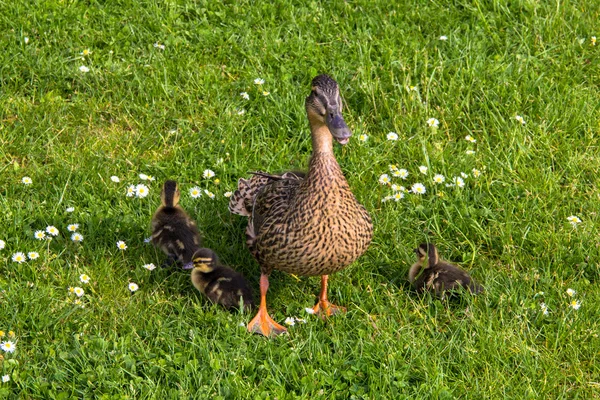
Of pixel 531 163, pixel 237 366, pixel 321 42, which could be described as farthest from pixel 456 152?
pixel 237 366

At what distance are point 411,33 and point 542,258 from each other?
→ 2553mm

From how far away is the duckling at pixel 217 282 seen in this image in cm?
528

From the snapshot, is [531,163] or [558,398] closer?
[558,398]

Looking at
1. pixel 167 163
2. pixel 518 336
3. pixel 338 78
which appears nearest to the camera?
pixel 518 336

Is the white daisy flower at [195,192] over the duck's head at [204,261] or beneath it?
beneath

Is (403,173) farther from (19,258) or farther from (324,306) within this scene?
(19,258)

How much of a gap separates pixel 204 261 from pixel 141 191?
1051mm

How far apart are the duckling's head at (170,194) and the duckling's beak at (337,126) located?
1.33 metres

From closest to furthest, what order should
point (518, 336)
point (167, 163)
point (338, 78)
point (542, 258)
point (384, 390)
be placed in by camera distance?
point (384, 390) → point (518, 336) → point (542, 258) → point (167, 163) → point (338, 78)

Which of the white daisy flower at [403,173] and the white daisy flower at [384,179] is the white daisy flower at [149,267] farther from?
the white daisy flower at [403,173]

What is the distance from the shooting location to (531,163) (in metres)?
6.45

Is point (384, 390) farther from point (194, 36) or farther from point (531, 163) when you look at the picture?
point (194, 36)

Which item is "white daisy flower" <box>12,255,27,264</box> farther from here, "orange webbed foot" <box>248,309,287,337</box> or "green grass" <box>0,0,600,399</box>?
"orange webbed foot" <box>248,309,287,337</box>

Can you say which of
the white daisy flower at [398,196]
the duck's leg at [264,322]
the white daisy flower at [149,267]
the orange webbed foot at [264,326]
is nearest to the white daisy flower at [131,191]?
the white daisy flower at [149,267]
